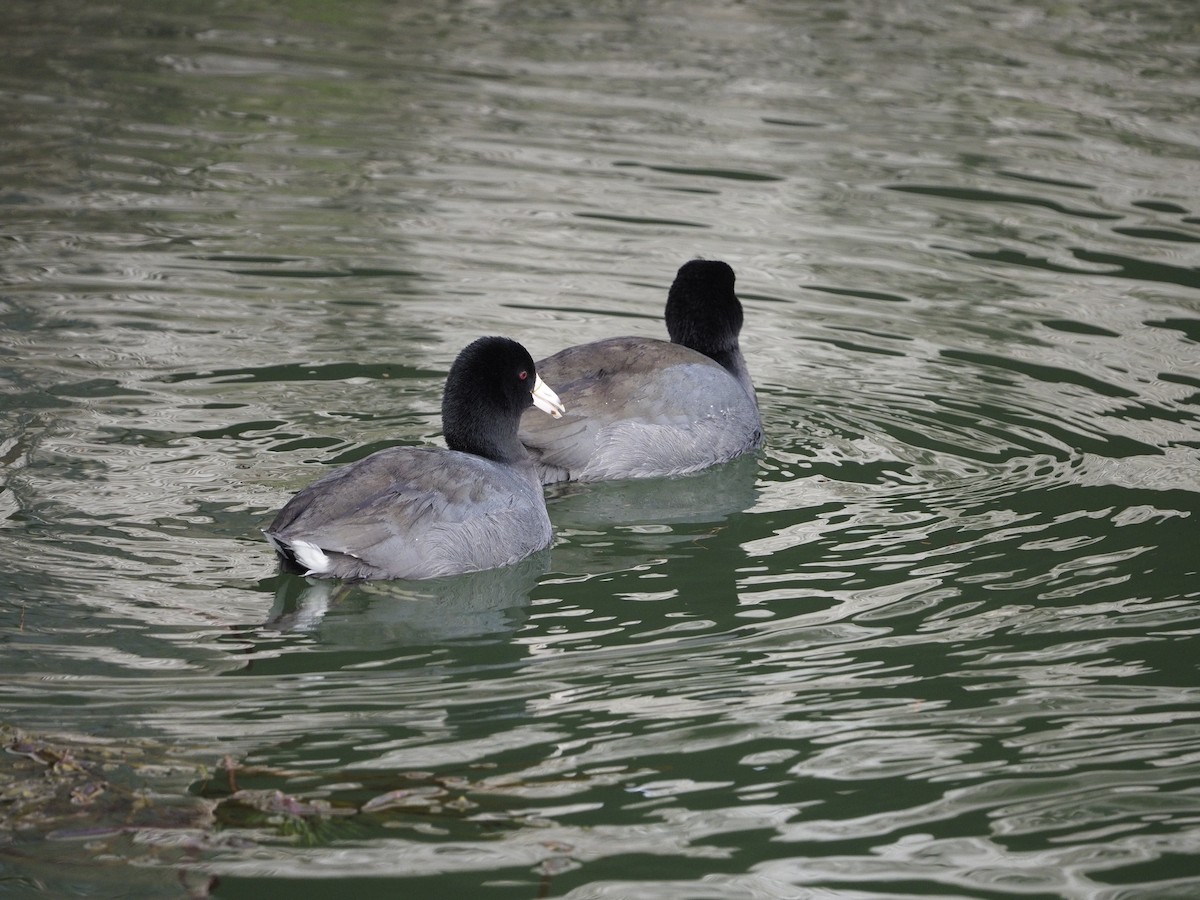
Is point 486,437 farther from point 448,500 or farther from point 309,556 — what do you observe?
point 309,556

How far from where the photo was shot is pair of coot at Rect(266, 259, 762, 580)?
668 centimetres

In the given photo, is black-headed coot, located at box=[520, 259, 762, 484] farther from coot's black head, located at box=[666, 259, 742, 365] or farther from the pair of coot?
coot's black head, located at box=[666, 259, 742, 365]

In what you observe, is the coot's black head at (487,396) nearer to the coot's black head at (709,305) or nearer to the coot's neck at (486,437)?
the coot's neck at (486,437)

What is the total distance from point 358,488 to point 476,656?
0.98 meters

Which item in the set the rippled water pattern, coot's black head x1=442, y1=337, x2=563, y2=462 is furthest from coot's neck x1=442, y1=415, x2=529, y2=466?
the rippled water pattern

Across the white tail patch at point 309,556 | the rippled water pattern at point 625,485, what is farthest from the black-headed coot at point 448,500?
the rippled water pattern at point 625,485

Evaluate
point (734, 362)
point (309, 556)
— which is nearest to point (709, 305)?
point (734, 362)

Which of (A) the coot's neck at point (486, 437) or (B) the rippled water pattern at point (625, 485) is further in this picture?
(A) the coot's neck at point (486, 437)

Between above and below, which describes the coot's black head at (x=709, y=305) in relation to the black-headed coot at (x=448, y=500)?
Answer: above

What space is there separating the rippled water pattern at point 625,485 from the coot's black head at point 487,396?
2.01 feet

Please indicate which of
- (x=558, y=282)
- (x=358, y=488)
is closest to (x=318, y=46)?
(x=558, y=282)

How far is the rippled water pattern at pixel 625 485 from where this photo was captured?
16.6ft

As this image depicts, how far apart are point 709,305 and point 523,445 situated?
5.86 feet

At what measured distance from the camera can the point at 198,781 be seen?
16.8 ft
